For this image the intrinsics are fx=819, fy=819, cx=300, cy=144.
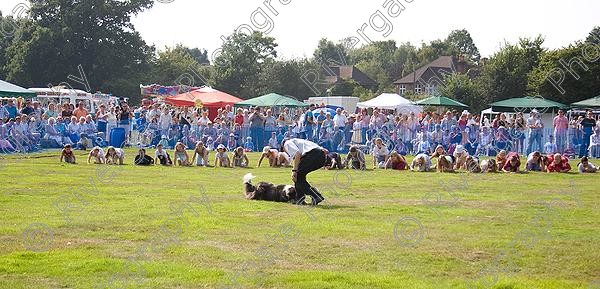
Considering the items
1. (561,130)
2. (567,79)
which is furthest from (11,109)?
(567,79)

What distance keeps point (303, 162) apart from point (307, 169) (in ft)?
0.65

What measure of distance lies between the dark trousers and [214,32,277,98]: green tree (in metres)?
58.0

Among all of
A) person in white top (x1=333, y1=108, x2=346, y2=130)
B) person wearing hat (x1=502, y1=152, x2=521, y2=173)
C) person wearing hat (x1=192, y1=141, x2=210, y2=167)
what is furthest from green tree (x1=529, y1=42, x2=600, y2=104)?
person wearing hat (x1=192, y1=141, x2=210, y2=167)

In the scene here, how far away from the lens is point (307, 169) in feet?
48.6

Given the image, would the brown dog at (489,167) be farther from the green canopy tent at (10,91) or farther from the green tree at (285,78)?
the green tree at (285,78)

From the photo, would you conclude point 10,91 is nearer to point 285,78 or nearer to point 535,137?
point 535,137

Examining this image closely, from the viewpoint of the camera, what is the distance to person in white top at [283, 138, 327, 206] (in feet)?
48.4

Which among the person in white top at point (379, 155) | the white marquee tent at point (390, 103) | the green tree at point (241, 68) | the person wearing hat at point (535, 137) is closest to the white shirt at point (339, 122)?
the person in white top at point (379, 155)

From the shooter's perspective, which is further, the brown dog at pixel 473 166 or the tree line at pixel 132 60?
the tree line at pixel 132 60

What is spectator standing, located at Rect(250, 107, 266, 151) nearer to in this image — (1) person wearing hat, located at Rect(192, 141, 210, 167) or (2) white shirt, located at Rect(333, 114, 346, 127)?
(2) white shirt, located at Rect(333, 114, 346, 127)

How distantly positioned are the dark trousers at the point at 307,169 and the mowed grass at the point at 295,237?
0.46 metres

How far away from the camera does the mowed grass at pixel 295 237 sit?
345 inches

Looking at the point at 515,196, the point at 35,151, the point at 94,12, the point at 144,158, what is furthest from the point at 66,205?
the point at 94,12

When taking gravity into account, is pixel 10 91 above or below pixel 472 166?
above
